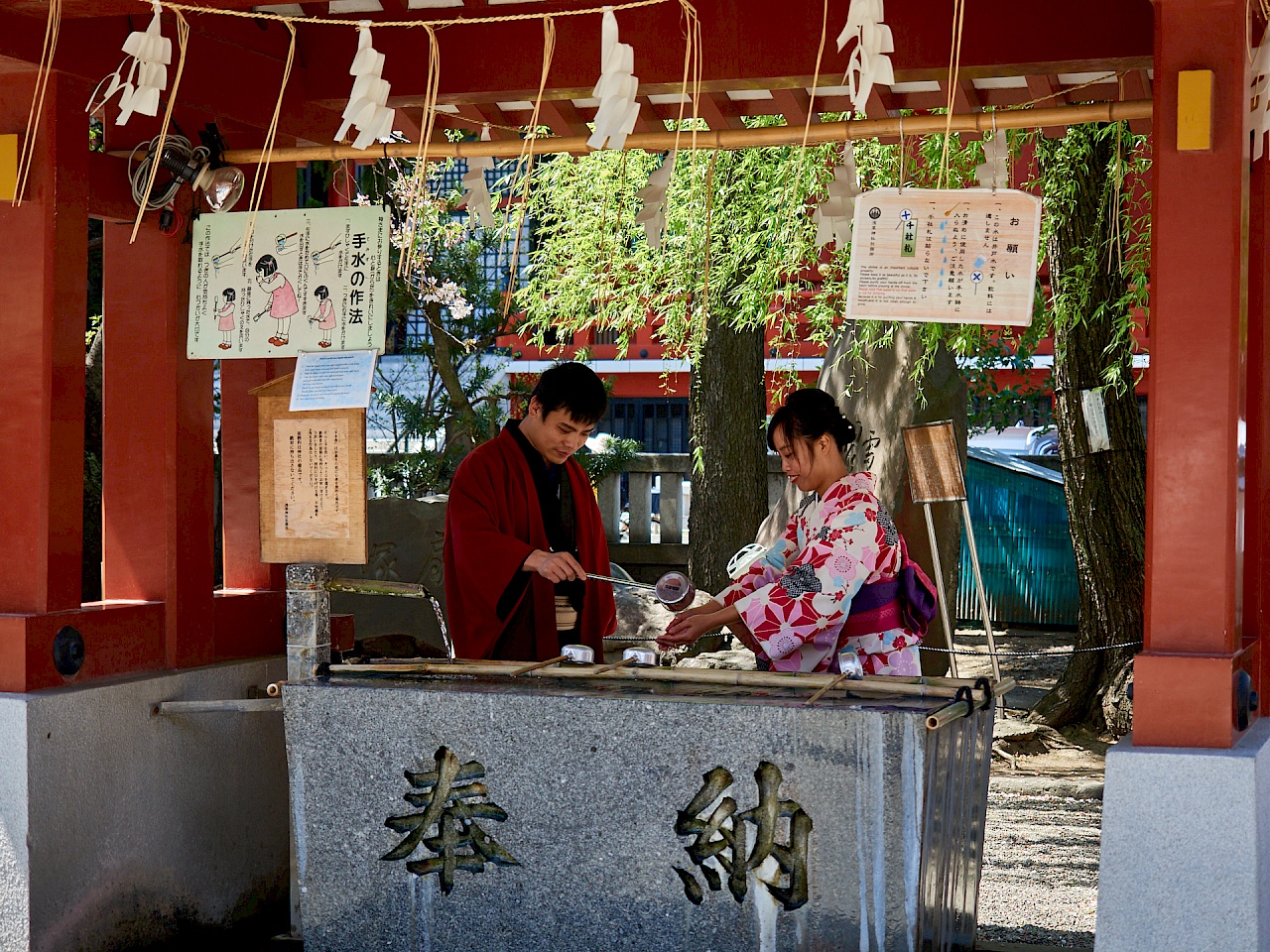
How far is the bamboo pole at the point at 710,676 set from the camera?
3.70 meters

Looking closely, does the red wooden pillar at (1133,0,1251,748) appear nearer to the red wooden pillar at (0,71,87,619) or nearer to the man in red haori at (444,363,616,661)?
the man in red haori at (444,363,616,661)

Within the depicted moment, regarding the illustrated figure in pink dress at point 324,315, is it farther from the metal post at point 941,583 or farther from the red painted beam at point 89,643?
the metal post at point 941,583

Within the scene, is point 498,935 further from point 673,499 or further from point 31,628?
A: point 673,499

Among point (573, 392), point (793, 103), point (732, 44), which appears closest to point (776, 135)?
point (732, 44)

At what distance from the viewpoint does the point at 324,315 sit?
4.29 m

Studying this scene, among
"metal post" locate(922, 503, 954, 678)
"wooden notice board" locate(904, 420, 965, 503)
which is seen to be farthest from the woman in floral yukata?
"metal post" locate(922, 503, 954, 678)

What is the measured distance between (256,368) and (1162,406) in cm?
316

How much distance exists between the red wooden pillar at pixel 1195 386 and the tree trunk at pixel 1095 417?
4.52 meters

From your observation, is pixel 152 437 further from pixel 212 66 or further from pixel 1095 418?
pixel 1095 418

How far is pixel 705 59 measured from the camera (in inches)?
182

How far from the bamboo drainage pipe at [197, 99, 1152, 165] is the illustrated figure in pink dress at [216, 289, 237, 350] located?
501mm

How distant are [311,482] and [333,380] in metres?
0.33

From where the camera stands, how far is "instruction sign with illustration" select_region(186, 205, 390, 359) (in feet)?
14.0

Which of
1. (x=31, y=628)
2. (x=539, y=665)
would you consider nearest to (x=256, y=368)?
(x=31, y=628)
